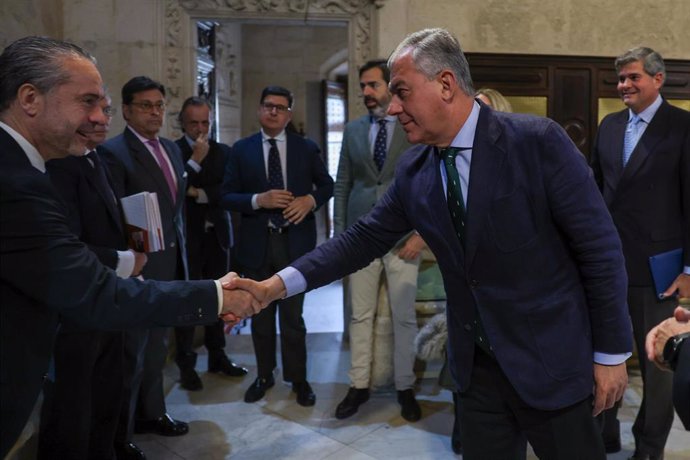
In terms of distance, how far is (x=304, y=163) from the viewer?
3.76 m

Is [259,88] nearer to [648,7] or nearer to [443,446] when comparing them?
[648,7]

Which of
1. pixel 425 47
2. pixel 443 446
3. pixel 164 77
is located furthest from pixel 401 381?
pixel 164 77

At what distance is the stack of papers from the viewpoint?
97.9 inches

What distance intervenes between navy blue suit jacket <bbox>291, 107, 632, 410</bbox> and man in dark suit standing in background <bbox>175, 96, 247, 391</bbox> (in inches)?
97.2

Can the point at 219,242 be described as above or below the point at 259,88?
below


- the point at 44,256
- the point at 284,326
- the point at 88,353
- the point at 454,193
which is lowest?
the point at 284,326

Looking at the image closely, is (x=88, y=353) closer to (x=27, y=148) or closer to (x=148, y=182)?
(x=148, y=182)

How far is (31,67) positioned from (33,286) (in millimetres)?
562

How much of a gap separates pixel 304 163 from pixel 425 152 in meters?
1.90

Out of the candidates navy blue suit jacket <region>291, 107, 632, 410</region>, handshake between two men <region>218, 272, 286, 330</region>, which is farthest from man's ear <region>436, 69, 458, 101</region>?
Result: handshake between two men <region>218, 272, 286, 330</region>

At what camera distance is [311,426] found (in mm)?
3385

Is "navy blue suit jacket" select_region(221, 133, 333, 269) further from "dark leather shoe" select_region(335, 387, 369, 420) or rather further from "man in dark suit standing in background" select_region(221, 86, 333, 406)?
"dark leather shoe" select_region(335, 387, 369, 420)

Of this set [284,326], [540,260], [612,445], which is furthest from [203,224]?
[540,260]

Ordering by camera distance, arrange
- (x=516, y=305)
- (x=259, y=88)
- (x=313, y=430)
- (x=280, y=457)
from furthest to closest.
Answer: (x=259, y=88)
(x=313, y=430)
(x=280, y=457)
(x=516, y=305)
